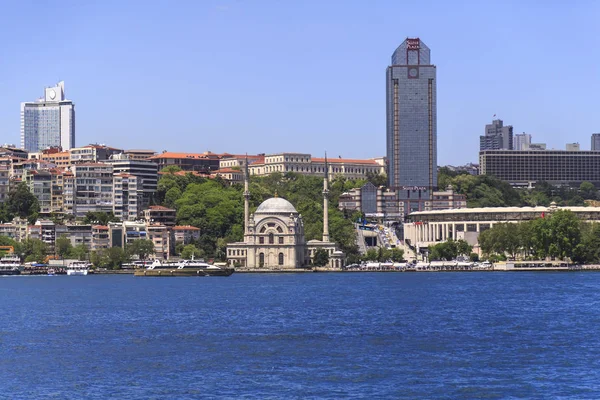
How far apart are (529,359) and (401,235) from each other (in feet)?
379

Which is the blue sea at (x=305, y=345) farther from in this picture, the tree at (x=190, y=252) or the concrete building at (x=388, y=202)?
the concrete building at (x=388, y=202)

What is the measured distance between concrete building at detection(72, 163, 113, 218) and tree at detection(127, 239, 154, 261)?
1958 centimetres

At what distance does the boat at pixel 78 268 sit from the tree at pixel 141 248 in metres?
5.87

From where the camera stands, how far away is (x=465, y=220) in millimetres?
139750

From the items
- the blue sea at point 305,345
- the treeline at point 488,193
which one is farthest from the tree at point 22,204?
the blue sea at point 305,345

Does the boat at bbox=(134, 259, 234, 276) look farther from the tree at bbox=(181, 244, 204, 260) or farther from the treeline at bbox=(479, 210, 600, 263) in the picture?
the treeline at bbox=(479, 210, 600, 263)

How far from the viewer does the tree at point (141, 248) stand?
124 metres

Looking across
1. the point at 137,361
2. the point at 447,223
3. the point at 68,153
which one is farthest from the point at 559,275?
the point at 68,153

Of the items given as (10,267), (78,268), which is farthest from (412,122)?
(10,267)

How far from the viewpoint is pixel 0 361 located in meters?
40.7

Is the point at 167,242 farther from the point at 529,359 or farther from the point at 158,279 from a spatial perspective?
the point at 529,359

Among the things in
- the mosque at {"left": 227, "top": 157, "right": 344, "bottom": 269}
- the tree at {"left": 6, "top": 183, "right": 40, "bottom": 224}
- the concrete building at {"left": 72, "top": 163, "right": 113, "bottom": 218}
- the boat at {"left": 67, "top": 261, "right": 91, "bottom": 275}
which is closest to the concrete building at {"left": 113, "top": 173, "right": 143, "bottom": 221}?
the concrete building at {"left": 72, "top": 163, "right": 113, "bottom": 218}

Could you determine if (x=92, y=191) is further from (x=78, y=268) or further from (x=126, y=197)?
(x=78, y=268)

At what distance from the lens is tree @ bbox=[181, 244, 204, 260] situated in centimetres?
12282
